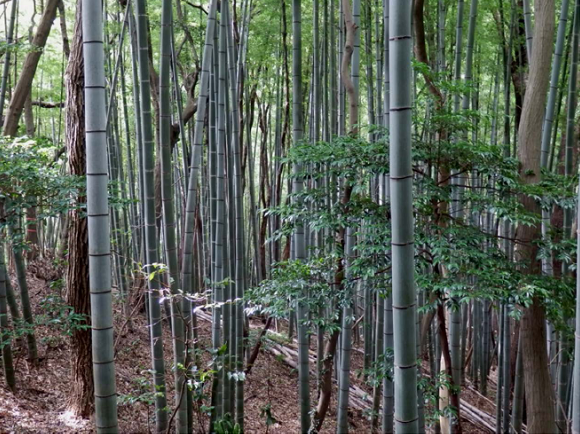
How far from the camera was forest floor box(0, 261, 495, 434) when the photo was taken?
4.36 meters

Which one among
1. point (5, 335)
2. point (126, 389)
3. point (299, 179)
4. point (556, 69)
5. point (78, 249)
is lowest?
point (126, 389)

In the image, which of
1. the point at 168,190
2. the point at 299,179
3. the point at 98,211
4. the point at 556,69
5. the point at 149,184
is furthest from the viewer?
the point at 556,69

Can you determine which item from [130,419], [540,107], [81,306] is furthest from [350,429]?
[540,107]

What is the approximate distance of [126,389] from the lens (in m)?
5.40

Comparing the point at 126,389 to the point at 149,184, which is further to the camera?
the point at 126,389

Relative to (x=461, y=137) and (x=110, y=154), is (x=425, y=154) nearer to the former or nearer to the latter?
(x=461, y=137)

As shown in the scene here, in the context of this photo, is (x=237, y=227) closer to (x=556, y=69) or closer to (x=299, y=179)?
(x=299, y=179)

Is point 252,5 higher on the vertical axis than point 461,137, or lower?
higher

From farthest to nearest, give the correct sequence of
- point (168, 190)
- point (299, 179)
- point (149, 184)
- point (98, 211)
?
1. point (299, 179)
2. point (168, 190)
3. point (149, 184)
4. point (98, 211)

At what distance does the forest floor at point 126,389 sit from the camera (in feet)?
14.3

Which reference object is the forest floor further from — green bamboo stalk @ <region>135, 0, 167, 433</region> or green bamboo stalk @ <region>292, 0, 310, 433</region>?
green bamboo stalk @ <region>292, 0, 310, 433</region>

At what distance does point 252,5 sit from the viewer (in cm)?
732

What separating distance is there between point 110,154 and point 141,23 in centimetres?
368

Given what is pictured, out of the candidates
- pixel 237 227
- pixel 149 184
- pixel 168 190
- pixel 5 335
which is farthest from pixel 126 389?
pixel 149 184
